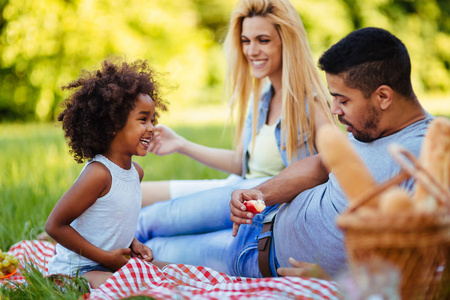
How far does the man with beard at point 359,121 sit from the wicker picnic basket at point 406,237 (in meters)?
0.48

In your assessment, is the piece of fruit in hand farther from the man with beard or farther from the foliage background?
the foliage background

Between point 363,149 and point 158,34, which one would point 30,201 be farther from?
point 158,34

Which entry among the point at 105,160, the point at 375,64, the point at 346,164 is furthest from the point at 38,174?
the point at 346,164

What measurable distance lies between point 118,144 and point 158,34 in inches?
472

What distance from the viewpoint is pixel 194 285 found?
243cm

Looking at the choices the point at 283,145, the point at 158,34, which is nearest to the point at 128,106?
the point at 283,145

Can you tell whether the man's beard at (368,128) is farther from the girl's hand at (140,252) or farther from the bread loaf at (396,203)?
the girl's hand at (140,252)

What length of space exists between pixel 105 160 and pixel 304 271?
115 centimetres

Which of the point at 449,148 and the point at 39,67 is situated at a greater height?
the point at 39,67

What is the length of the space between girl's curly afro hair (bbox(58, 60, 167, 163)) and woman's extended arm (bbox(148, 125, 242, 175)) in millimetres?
850

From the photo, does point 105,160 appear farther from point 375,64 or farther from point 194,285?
point 375,64

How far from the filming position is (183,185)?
144 inches

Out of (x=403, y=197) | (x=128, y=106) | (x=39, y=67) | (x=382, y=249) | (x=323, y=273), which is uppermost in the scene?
(x=39, y=67)

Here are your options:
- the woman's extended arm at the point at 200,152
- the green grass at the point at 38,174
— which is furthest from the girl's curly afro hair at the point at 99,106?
the woman's extended arm at the point at 200,152
